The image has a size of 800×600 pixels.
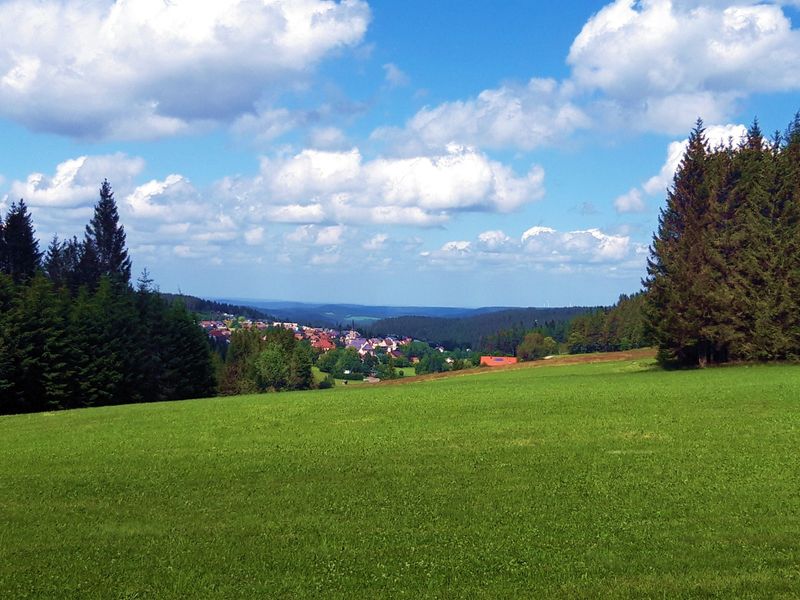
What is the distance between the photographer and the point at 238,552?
1091 centimetres

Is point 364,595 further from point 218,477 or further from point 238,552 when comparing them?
point 218,477

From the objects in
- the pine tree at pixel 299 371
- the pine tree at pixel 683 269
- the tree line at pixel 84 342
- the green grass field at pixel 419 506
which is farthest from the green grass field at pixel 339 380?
the green grass field at pixel 419 506

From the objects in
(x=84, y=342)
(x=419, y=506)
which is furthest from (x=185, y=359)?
(x=419, y=506)

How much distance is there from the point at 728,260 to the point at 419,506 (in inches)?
1683

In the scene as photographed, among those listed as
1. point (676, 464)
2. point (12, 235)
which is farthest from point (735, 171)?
point (12, 235)

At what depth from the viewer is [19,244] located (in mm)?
83250

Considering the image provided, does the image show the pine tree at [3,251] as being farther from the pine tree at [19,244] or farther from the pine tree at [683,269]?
the pine tree at [683,269]

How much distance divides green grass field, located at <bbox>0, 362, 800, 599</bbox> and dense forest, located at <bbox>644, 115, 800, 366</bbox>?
73.4 feet

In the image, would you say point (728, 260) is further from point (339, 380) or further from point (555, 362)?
point (339, 380)

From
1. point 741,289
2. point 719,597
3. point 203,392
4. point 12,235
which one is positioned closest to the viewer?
point 719,597

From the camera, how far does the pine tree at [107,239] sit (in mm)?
95875

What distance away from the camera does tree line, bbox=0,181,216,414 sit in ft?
167

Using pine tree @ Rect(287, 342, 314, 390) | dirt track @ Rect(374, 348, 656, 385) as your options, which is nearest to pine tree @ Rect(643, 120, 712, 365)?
dirt track @ Rect(374, 348, 656, 385)

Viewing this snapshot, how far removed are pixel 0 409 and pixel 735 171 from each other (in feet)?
186
